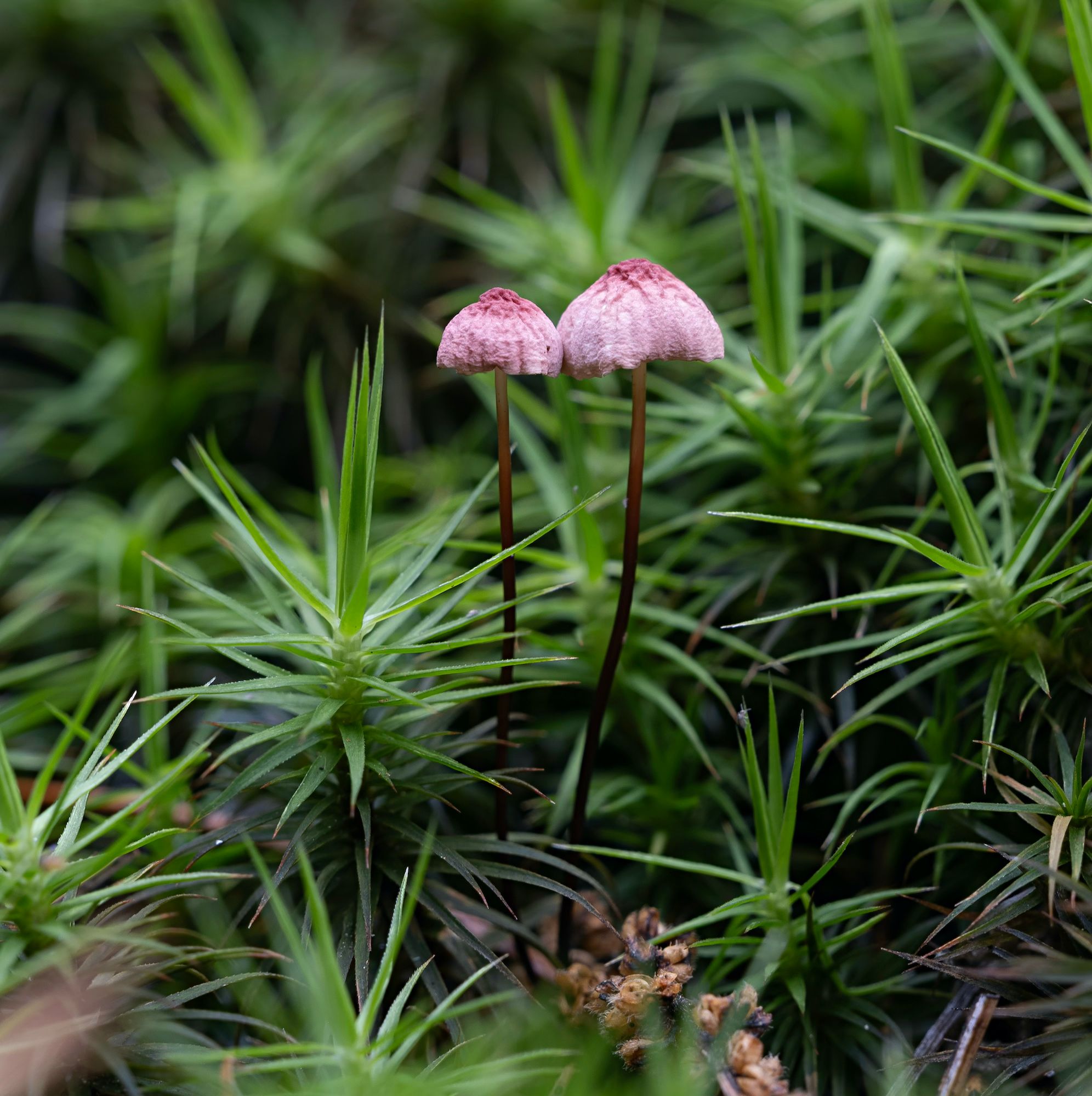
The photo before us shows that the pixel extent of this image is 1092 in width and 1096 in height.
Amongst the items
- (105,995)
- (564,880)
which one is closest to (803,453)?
(564,880)

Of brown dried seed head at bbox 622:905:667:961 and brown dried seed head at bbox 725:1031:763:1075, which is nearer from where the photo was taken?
brown dried seed head at bbox 725:1031:763:1075

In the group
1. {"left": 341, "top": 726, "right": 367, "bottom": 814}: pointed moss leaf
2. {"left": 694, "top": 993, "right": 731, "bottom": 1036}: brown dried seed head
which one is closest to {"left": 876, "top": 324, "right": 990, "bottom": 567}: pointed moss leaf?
{"left": 694, "top": 993, "right": 731, "bottom": 1036}: brown dried seed head

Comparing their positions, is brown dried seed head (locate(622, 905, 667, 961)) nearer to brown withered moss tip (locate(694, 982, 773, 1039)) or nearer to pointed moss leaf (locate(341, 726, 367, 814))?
brown withered moss tip (locate(694, 982, 773, 1039))

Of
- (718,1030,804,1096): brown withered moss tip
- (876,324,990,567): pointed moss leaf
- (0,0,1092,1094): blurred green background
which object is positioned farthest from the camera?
(0,0,1092,1094): blurred green background

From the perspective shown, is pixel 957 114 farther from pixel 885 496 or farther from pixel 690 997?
pixel 690 997

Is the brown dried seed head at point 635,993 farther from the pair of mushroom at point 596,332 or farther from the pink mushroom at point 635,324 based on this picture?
the pink mushroom at point 635,324

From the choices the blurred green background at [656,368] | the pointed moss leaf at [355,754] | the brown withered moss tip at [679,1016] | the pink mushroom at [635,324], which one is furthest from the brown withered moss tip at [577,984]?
the pink mushroom at [635,324]
